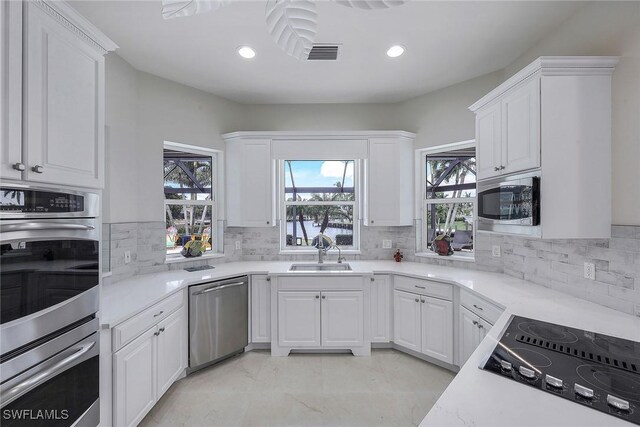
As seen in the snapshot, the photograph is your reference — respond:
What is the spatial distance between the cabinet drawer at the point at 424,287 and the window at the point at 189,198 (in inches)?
86.1

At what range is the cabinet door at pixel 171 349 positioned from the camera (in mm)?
2074

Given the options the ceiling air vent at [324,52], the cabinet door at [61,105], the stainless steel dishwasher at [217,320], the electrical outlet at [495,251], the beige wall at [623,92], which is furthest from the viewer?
the electrical outlet at [495,251]

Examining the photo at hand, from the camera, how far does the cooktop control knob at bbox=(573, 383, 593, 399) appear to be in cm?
86

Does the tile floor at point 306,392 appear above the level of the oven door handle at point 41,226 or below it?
below

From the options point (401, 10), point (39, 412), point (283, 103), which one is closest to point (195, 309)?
point (39, 412)

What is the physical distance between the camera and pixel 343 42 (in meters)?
2.30

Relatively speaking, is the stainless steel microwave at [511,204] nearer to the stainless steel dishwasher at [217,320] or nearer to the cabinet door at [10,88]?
the stainless steel dishwasher at [217,320]

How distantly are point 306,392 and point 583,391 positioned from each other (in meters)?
1.94

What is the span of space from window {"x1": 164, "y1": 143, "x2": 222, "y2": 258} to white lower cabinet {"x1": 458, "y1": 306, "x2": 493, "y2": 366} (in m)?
2.76

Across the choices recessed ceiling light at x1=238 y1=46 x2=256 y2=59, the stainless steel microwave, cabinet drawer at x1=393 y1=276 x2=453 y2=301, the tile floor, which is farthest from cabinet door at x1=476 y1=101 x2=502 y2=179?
recessed ceiling light at x1=238 y1=46 x2=256 y2=59

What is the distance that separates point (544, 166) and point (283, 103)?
112 inches

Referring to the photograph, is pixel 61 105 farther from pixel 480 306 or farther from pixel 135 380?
pixel 480 306

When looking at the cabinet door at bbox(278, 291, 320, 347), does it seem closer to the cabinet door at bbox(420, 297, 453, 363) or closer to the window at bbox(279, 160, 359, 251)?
the window at bbox(279, 160, 359, 251)

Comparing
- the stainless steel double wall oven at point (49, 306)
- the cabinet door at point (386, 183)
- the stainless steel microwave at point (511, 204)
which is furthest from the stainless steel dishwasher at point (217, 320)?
the stainless steel microwave at point (511, 204)
